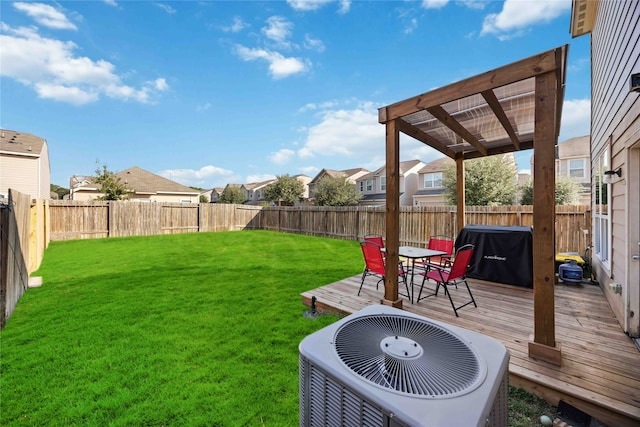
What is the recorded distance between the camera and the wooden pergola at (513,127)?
7.45 feet

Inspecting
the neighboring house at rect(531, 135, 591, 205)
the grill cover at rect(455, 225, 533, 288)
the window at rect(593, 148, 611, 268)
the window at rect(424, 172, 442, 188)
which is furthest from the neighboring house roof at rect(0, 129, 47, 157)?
the neighboring house at rect(531, 135, 591, 205)

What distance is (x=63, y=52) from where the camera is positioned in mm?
9305

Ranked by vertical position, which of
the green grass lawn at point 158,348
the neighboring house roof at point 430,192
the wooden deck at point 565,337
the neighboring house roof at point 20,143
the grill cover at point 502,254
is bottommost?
the green grass lawn at point 158,348

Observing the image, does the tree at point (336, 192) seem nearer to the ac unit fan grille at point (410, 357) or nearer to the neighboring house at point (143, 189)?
the neighboring house at point (143, 189)

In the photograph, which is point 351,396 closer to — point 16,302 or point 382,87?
point 16,302

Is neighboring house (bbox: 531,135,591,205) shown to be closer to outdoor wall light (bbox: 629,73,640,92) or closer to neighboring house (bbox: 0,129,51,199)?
outdoor wall light (bbox: 629,73,640,92)

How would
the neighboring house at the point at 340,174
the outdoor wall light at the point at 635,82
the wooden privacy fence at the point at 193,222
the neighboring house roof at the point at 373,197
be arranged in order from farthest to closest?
the neighboring house at the point at 340,174 → the neighboring house roof at the point at 373,197 → the wooden privacy fence at the point at 193,222 → the outdoor wall light at the point at 635,82

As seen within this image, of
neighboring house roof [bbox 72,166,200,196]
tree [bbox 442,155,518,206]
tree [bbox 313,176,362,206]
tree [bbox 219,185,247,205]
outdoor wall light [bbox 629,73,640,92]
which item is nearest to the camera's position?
outdoor wall light [bbox 629,73,640,92]

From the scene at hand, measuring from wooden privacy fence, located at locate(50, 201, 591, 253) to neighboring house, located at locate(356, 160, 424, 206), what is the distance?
965 cm

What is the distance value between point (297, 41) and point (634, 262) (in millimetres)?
11054

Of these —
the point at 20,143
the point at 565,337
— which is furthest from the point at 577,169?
the point at 20,143

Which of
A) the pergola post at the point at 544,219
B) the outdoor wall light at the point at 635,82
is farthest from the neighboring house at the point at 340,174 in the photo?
the outdoor wall light at the point at 635,82

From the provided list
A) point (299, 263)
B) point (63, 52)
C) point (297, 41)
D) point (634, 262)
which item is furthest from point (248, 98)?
point (634, 262)

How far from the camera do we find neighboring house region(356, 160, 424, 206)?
21.8m
